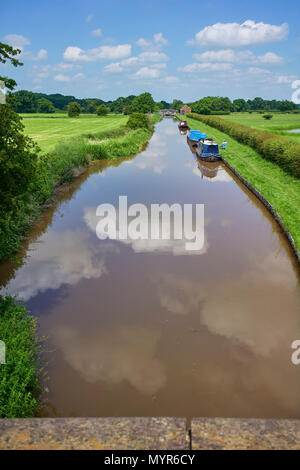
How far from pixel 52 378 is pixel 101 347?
48.6 inches

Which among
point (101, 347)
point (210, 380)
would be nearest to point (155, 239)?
point (101, 347)

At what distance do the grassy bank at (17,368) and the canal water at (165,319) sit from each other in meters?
0.55

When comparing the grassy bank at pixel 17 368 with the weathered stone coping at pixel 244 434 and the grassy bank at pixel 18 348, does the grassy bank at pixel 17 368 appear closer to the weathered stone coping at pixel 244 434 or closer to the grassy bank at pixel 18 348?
the grassy bank at pixel 18 348

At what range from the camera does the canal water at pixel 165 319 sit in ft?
18.8

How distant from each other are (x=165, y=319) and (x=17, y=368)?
12.3 feet

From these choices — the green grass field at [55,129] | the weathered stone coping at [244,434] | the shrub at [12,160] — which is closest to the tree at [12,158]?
the shrub at [12,160]

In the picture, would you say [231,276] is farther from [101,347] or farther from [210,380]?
[101,347]

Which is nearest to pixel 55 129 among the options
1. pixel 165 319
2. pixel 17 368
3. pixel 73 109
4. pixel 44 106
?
pixel 73 109

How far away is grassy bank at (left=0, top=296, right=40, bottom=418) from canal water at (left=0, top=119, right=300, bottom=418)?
1.81ft

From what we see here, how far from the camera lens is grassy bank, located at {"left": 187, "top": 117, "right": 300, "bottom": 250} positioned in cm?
1355

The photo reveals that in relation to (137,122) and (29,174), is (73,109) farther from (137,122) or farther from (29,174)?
(29,174)

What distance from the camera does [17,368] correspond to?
207 inches

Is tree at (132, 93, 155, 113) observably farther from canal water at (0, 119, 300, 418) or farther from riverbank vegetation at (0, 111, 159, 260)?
canal water at (0, 119, 300, 418)

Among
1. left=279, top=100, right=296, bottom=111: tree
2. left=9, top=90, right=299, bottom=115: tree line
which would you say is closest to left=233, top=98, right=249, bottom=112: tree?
left=9, top=90, right=299, bottom=115: tree line
